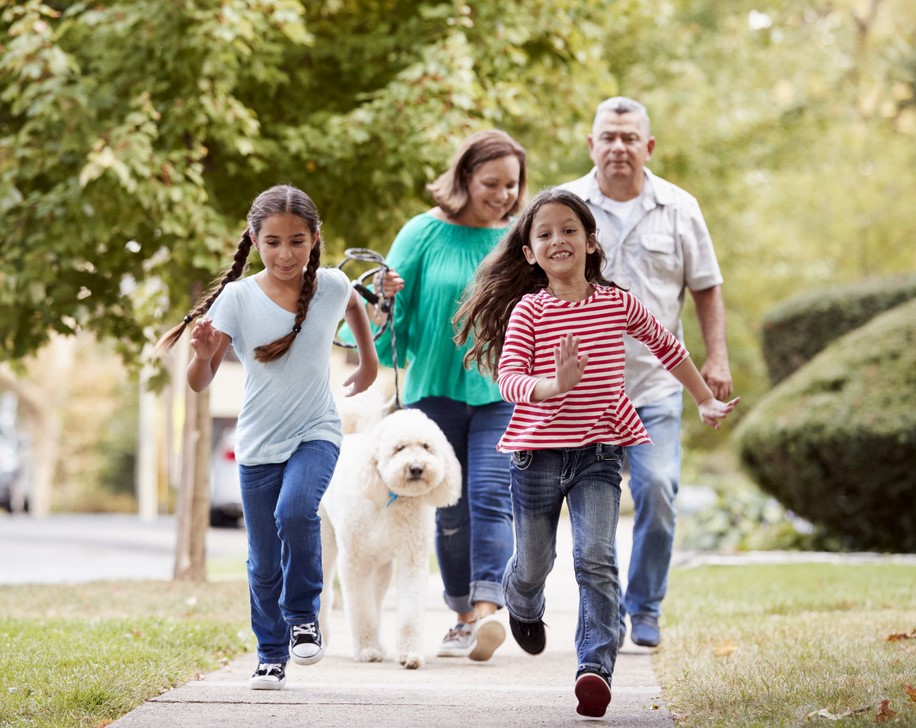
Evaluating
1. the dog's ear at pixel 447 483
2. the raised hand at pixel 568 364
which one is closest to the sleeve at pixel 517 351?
the raised hand at pixel 568 364

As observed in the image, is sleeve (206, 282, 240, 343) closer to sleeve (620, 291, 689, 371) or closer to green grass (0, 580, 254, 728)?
green grass (0, 580, 254, 728)

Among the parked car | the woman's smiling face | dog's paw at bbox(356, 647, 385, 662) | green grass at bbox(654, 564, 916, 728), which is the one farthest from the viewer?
the parked car

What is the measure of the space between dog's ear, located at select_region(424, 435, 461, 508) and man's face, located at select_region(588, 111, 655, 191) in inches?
58.9

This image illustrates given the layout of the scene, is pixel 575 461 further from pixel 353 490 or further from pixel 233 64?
pixel 233 64

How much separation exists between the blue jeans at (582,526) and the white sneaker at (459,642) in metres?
1.46

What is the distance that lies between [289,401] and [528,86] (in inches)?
219

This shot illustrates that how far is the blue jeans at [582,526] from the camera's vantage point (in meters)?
4.35

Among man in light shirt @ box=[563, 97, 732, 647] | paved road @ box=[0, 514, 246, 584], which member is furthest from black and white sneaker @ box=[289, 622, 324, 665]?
paved road @ box=[0, 514, 246, 584]

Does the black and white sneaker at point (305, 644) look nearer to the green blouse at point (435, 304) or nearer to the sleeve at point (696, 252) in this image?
the green blouse at point (435, 304)

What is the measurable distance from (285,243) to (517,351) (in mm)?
989

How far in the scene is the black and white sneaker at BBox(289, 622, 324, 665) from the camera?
4805 mm

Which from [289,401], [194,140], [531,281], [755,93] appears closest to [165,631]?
[289,401]

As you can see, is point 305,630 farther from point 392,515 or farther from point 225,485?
point 225,485

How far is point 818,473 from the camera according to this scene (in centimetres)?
1159
